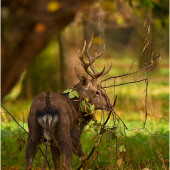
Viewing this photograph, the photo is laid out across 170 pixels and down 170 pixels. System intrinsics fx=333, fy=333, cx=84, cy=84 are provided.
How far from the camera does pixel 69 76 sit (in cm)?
1197

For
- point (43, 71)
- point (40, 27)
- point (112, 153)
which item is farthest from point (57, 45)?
point (40, 27)

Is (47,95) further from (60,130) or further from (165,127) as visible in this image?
(165,127)

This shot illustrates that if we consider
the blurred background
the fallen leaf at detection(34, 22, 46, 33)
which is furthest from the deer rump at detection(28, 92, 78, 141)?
the fallen leaf at detection(34, 22, 46, 33)

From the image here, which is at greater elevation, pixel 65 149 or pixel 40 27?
pixel 40 27

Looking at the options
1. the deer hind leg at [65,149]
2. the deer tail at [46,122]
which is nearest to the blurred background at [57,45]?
the deer tail at [46,122]

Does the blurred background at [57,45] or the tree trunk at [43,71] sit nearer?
the blurred background at [57,45]

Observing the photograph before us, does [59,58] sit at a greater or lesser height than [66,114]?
greater

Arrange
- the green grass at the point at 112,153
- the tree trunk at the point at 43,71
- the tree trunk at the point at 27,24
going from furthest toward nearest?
the tree trunk at the point at 43,71
the green grass at the point at 112,153
the tree trunk at the point at 27,24

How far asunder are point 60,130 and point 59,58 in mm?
8321

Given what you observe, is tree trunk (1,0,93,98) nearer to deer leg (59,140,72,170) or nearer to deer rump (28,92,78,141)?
deer rump (28,92,78,141)

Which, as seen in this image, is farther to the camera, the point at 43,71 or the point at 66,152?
the point at 43,71

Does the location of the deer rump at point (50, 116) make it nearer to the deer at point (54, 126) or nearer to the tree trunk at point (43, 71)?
the deer at point (54, 126)

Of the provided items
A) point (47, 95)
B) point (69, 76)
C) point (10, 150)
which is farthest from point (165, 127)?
point (69, 76)

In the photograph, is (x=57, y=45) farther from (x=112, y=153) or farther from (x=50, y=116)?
(x=50, y=116)
